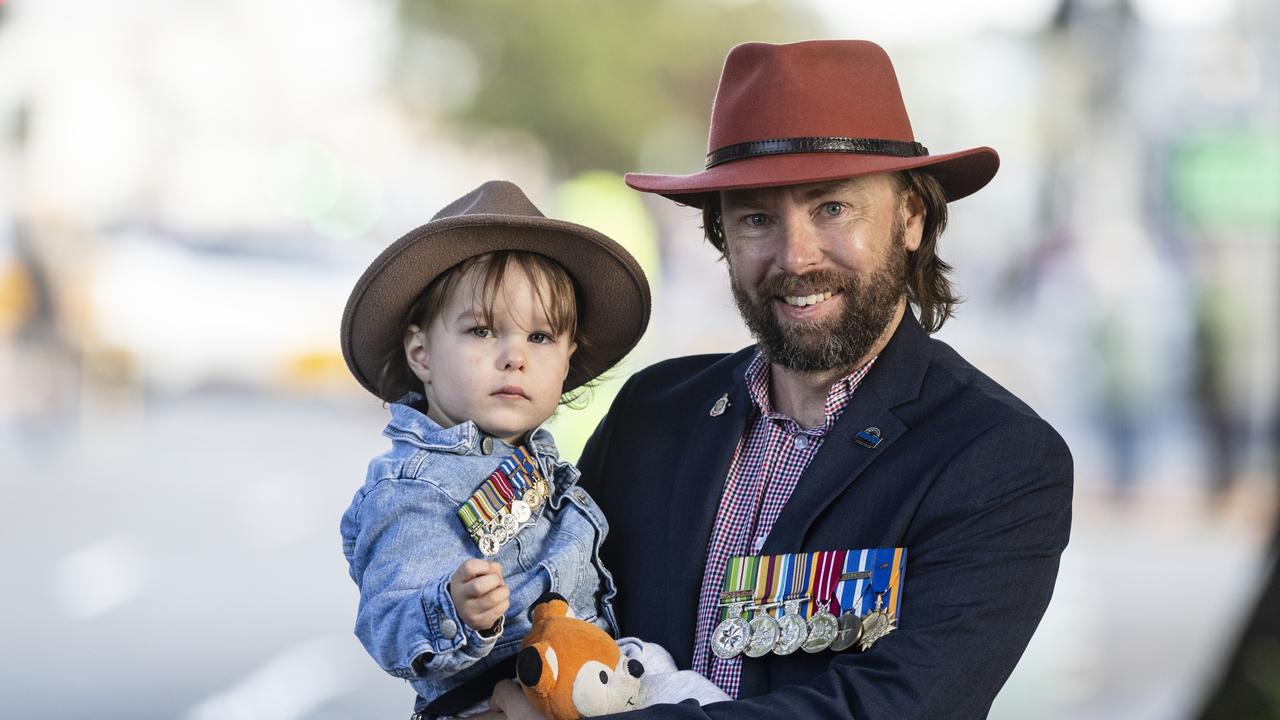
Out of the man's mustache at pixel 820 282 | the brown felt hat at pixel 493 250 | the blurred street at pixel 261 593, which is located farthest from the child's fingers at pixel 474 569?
the blurred street at pixel 261 593

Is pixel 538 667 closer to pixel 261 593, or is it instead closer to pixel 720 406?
pixel 720 406

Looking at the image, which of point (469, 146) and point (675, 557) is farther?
point (469, 146)

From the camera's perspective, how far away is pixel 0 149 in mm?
27312

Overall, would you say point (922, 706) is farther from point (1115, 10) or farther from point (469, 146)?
point (469, 146)

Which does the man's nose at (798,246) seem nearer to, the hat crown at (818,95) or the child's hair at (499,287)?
the hat crown at (818,95)

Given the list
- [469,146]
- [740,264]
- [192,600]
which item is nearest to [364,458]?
[192,600]

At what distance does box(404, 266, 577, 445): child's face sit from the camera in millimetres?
3277

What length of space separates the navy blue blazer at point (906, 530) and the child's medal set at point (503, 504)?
1.09 ft

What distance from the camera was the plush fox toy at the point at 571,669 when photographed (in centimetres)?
292

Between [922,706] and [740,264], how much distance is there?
1.10 m

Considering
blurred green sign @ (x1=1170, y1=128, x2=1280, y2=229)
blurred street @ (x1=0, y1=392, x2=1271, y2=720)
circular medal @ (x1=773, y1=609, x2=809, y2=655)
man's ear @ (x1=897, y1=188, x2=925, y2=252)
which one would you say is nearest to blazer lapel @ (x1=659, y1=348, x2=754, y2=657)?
circular medal @ (x1=773, y1=609, x2=809, y2=655)

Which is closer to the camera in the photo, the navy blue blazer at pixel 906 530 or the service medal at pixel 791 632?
the navy blue blazer at pixel 906 530

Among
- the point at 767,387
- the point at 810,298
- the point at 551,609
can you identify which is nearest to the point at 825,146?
the point at 810,298

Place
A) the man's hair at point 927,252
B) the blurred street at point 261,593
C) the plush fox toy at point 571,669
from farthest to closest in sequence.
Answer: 1. the blurred street at point 261,593
2. the man's hair at point 927,252
3. the plush fox toy at point 571,669
